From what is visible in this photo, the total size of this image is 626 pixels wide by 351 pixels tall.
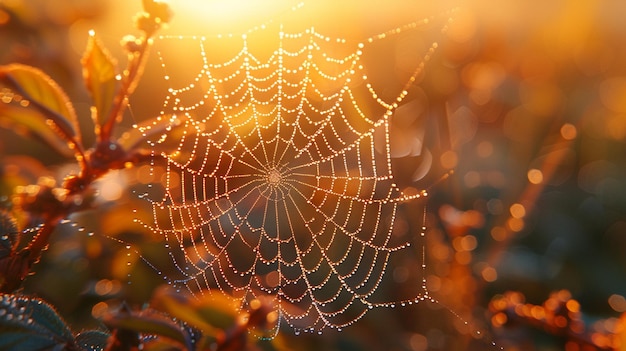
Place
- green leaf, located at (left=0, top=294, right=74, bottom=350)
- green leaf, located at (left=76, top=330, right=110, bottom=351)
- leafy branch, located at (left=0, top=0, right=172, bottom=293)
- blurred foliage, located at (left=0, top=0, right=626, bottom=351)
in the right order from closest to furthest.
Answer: green leaf, located at (left=0, top=294, right=74, bottom=350) → green leaf, located at (left=76, top=330, right=110, bottom=351) → leafy branch, located at (left=0, top=0, right=172, bottom=293) → blurred foliage, located at (left=0, top=0, right=626, bottom=351)

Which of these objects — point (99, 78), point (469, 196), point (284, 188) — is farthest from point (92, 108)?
point (469, 196)

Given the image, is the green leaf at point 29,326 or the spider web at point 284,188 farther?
the spider web at point 284,188

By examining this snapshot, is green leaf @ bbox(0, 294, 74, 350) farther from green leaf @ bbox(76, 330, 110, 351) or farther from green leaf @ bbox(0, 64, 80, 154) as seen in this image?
green leaf @ bbox(0, 64, 80, 154)

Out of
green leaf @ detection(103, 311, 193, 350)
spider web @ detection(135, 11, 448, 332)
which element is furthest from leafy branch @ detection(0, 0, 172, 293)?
spider web @ detection(135, 11, 448, 332)

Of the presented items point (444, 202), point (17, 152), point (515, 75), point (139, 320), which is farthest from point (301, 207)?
point (515, 75)

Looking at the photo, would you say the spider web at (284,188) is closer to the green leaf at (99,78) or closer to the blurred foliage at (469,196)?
the blurred foliage at (469,196)

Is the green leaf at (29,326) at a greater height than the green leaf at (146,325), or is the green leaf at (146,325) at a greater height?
the green leaf at (29,326)

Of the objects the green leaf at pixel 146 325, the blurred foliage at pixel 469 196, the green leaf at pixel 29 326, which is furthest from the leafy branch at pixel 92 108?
the green leaf at pixel 146 325
